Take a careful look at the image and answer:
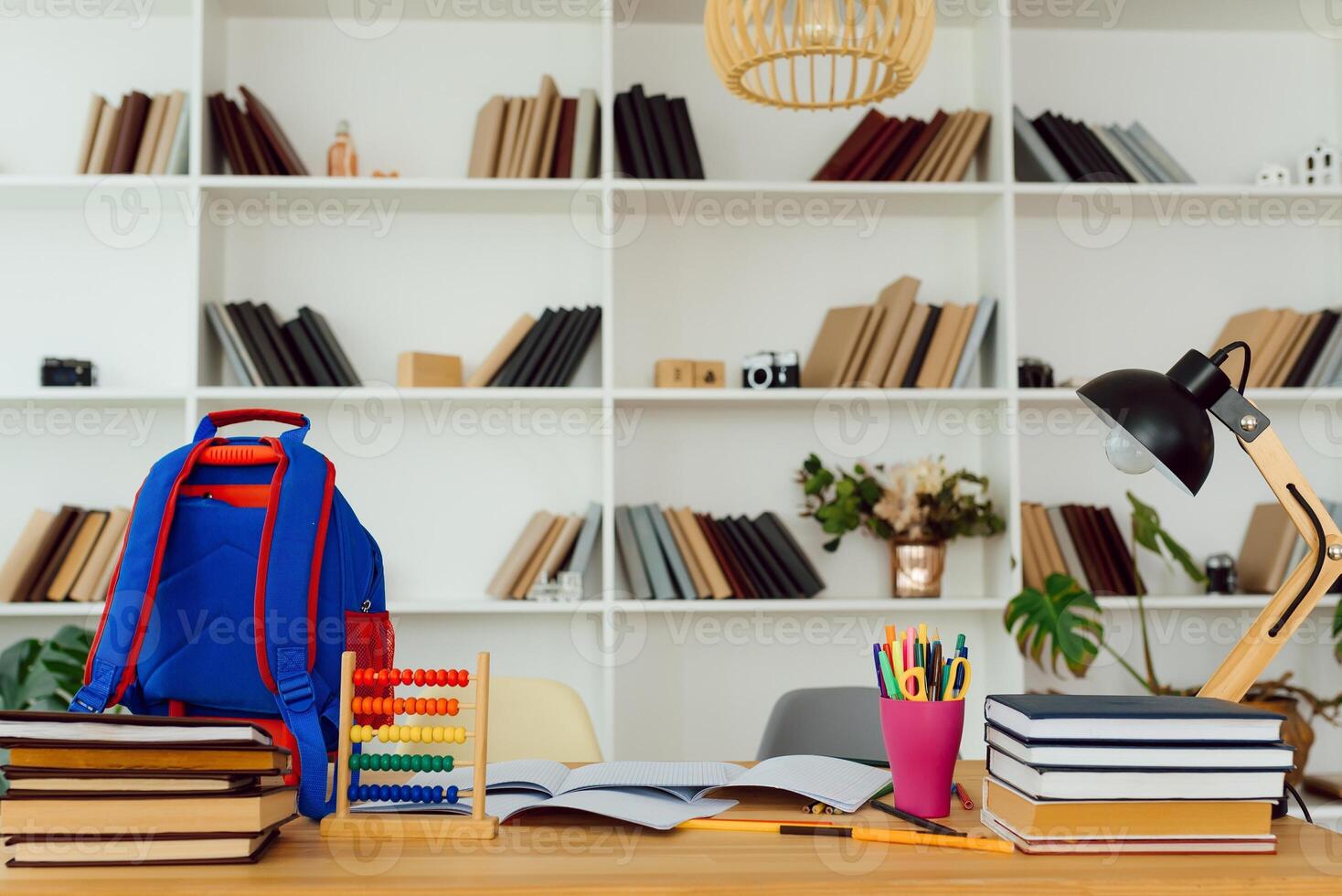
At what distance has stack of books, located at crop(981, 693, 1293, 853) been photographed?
110 cm

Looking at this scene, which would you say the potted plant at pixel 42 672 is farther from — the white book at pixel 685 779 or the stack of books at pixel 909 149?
the stack of books at pixel 909 149

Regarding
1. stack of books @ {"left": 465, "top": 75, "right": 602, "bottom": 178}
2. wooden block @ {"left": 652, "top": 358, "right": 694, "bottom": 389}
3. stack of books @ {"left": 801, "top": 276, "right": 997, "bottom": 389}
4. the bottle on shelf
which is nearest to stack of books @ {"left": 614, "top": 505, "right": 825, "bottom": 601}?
wooden block @ {"left": 652, "top": 358, "right": 694, "bottom": 389}

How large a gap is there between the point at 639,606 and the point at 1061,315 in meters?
1.50

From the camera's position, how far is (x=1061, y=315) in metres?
3.35

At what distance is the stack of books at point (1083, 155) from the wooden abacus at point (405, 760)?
2474mm

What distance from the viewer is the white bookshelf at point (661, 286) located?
314 cm

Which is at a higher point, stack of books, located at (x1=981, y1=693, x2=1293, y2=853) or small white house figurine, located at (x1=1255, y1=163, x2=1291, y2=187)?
small white house figurine, located at (x1=1255, y1=163, x2=1291, y2=187)

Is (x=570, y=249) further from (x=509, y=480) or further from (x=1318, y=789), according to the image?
(x=1318, y=789)

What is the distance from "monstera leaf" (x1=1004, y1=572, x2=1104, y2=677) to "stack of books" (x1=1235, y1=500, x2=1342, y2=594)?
67 centimetres

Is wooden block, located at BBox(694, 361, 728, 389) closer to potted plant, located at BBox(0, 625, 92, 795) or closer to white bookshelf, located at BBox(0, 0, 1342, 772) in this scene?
white bookshelf, located at BBox(0, 0, 1342, 772)

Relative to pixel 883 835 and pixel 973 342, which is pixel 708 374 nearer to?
pixel 973 342

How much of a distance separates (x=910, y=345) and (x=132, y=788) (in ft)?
7.88

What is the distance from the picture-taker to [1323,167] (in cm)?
328

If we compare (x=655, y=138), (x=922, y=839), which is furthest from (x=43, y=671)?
(x=922, y=839)
